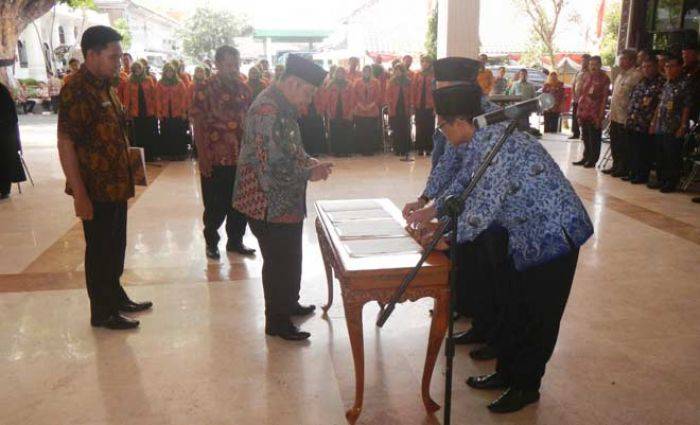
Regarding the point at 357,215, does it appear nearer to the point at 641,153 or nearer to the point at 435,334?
the point at 435,334

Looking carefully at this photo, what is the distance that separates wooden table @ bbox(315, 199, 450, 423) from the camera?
7.54 feet

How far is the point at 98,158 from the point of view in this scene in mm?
3045

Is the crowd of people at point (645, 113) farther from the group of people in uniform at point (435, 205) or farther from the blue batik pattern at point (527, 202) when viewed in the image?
the blue batik pattern at point (527, 202)

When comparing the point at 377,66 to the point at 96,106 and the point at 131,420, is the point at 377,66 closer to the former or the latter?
the point at 96,106

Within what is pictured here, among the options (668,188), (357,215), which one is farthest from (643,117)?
(357,215)

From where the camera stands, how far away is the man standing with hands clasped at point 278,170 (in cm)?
281

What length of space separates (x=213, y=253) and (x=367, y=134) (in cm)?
585

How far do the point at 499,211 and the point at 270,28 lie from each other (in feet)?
54.7

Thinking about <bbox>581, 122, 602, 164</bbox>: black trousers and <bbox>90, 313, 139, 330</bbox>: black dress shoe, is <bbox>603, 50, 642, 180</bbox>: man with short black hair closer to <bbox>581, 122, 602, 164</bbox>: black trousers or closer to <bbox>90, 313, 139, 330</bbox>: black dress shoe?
<bbox>581, 122, 602, 164</bbox>: black trousers

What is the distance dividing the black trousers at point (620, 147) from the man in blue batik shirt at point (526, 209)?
6218mm

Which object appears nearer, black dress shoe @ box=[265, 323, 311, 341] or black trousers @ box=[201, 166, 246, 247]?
black dress shoe @ box=[265, 323, 311, 341]

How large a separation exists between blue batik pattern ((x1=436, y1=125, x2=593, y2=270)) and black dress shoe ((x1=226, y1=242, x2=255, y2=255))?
9.41ft

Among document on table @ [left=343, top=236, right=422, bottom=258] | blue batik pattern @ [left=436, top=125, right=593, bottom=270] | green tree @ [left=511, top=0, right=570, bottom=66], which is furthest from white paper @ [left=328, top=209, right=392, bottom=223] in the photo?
green tree @ [left=511, top=0, right=570, bottom=66]

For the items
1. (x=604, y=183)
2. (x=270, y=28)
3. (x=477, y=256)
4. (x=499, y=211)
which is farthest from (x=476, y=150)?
(x=270, y=28)
